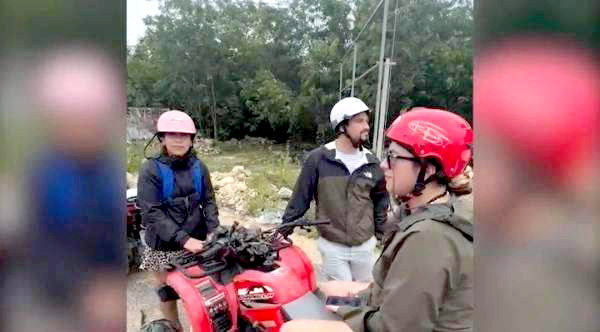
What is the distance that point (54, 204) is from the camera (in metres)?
0.58

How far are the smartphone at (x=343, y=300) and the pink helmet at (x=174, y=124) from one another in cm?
157

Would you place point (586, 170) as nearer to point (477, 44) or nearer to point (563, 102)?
point (563, 102)

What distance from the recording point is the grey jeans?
3621mm

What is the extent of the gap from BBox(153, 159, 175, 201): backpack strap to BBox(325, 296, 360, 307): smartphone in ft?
4.73

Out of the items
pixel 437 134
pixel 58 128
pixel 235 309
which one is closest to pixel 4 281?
pixel 58 128

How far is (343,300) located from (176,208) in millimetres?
1527

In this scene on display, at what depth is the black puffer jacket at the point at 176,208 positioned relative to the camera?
3195mm

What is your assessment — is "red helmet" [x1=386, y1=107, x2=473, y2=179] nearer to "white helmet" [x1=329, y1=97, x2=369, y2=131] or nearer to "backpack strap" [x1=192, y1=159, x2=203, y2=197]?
"white helmet" [x1=329, y1=97, x2=369, y2=131]

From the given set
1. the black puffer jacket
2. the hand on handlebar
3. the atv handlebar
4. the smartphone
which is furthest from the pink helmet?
the smartphone

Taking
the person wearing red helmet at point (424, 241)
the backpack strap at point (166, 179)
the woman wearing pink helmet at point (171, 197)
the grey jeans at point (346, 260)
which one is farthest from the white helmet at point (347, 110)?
the person wearing red helmet at point (424, 241)

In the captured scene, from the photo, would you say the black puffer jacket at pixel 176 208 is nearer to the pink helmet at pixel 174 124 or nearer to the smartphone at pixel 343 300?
the pink helmet at pixel 174 124

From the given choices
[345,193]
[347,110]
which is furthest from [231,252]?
[347,110]

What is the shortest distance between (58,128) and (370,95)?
17254 mm

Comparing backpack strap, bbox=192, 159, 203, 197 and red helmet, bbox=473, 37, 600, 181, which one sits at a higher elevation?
red helmet, bbox=473, 37, 600, 181
